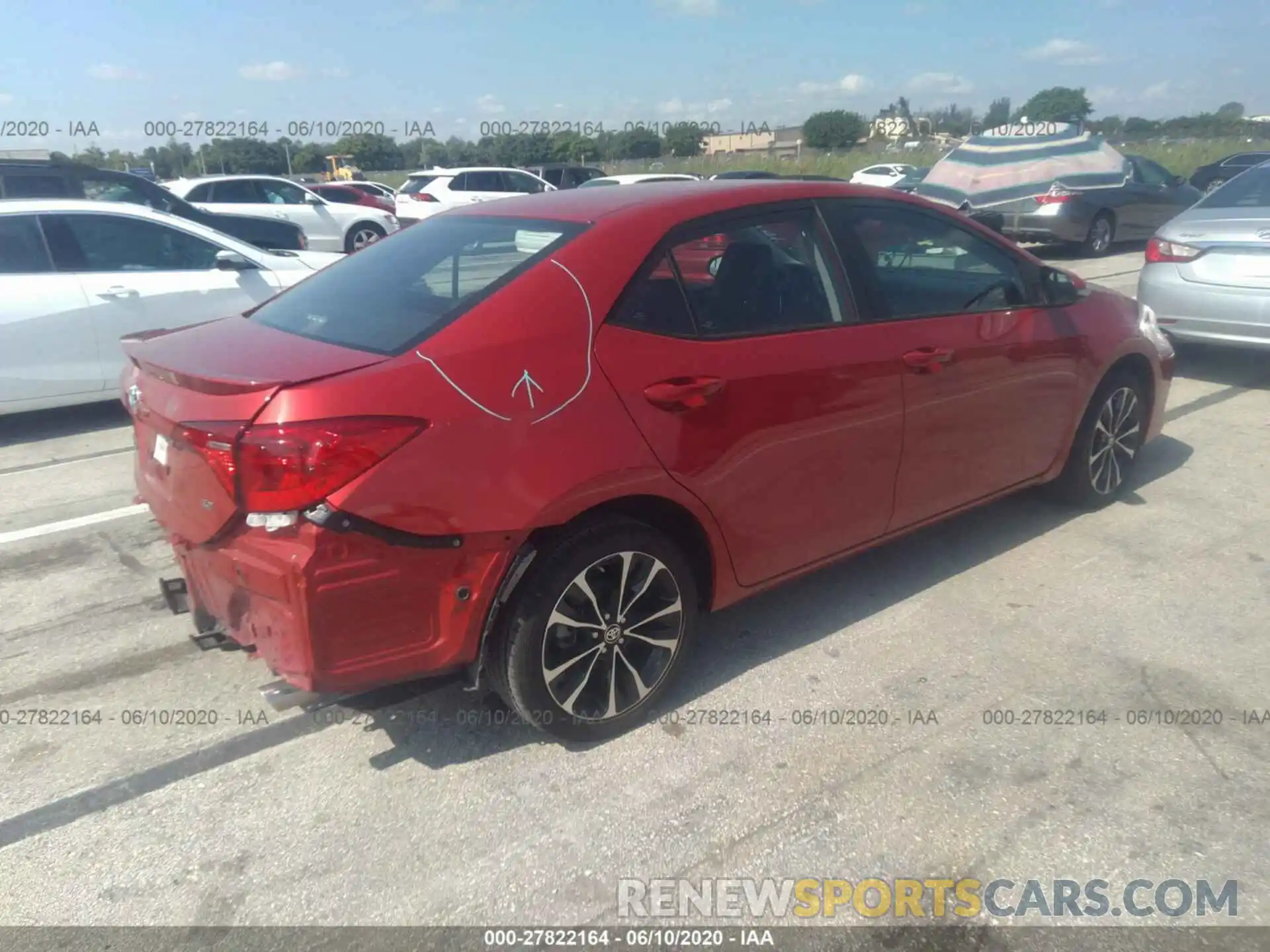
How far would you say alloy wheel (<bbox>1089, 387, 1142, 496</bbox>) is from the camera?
4848 millimetres

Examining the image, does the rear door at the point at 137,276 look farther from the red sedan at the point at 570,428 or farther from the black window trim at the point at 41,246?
the red sedan at the point at 570,428

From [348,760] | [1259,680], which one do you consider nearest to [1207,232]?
[1259,680]

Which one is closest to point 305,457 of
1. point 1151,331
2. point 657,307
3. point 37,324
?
point 657,307

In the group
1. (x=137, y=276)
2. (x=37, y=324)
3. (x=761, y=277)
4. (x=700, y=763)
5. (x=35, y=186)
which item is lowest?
(x=700, y=763)

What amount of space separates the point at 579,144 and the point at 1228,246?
137ft

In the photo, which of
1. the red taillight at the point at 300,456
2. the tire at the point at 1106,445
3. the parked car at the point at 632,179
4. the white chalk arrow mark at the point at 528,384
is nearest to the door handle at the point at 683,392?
the white chalk arrow mark at the point at 528,384

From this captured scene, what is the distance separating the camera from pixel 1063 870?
8.55 ft

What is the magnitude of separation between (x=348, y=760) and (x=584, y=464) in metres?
1.23

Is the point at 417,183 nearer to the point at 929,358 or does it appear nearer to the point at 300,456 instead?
the point at 929,358

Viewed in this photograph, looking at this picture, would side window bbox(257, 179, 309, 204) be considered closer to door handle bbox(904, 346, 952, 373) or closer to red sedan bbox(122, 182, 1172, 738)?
red sedan bbox(122, 182, 1172, 738)

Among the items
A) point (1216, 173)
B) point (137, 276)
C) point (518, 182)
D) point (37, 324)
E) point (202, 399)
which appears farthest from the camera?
point (518, 182)

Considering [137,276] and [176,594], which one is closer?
[176,594]

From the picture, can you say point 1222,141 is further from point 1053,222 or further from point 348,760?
point 348,760

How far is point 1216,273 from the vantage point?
7.03 metres
